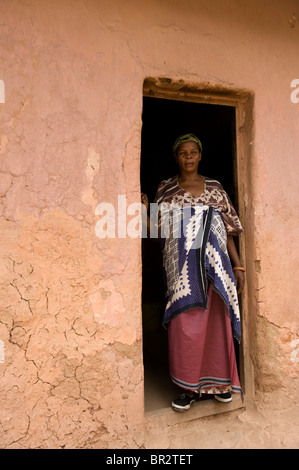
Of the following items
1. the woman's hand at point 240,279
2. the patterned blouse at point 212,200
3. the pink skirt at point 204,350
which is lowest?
the pink skirt at point 204,350

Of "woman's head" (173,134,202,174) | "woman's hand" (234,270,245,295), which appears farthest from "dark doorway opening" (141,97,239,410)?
"woman's hand" (234,270,245,295)

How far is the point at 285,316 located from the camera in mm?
2494

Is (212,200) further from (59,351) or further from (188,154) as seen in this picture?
(59,351)

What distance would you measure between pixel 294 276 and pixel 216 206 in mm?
762

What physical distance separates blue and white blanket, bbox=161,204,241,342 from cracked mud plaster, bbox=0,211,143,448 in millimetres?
484

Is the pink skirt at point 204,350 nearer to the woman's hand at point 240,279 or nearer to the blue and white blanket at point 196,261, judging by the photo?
the blue and white blanket at point 196,261

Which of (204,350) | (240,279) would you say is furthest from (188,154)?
(204,350)

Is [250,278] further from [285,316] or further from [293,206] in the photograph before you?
[293,206]

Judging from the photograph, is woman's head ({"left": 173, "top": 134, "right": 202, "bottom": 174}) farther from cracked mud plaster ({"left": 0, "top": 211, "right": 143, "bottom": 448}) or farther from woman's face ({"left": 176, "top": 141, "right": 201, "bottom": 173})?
cracked mud plaster ({"left": 0, "top": 211, "right": 143, "bottom": 448})

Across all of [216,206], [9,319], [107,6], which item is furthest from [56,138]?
[216,206]

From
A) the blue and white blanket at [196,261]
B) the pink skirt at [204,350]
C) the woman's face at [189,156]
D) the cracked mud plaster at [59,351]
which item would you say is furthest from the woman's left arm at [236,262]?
the cracked mud plaster at [59,351]

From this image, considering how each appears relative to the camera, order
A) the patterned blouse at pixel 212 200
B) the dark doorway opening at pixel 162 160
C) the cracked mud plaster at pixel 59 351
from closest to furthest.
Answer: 1. the cracked mud plaster at pixel 59 351
2. the patterned blouse at pixel 212 200
3. the dark doorway opening at pixel 162 160

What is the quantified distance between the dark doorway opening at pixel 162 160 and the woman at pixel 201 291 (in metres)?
0.38

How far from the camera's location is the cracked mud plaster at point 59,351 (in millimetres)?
1820
